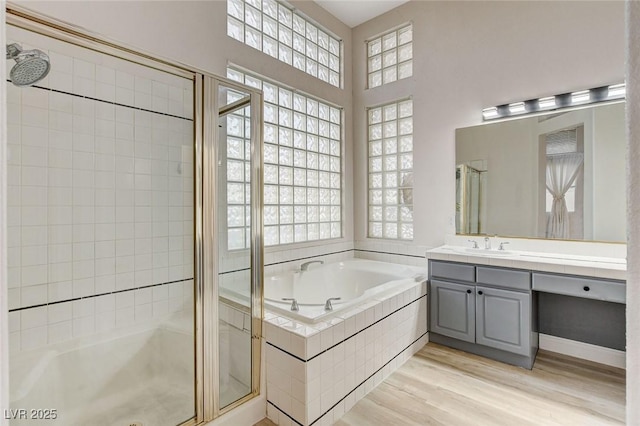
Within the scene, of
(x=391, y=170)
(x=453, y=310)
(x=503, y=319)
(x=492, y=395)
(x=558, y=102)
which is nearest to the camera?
(x=492, y=395)

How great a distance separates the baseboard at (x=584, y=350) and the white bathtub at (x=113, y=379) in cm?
272

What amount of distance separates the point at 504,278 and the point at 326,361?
151cm

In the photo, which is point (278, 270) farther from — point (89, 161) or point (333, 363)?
point (89, 161)

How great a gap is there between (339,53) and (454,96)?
4.72 feet

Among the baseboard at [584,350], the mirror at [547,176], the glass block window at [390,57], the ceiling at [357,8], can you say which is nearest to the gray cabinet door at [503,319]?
the baseboard at [584,350]

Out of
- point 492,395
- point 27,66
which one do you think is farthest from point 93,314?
point 492,395

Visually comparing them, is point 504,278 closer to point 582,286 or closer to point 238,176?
point 582,286

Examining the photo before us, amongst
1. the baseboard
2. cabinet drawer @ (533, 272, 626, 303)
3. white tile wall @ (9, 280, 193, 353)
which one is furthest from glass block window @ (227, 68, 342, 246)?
the baseboard

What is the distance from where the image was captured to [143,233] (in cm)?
197

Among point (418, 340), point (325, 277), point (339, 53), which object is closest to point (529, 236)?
point (418, 340)

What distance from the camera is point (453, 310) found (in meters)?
2.58

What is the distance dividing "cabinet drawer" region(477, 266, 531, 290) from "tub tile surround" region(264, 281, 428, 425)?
80 cm

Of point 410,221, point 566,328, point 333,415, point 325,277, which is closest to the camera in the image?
point 333,415

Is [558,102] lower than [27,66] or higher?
higher
